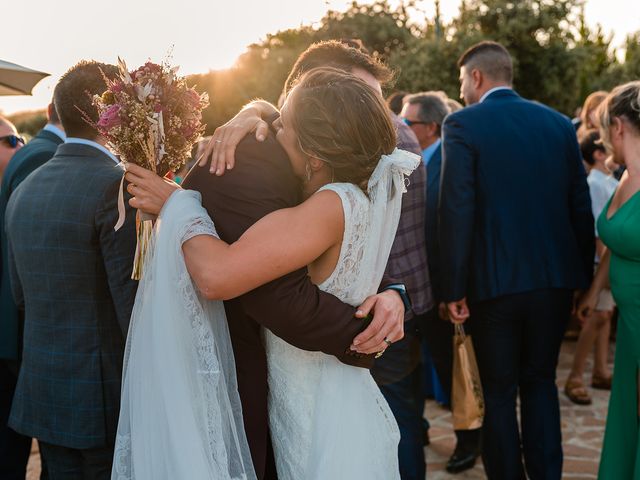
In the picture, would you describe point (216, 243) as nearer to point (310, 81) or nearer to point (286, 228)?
point (286, 228)

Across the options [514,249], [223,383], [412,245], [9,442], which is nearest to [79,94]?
[223,383]

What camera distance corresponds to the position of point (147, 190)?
217cm

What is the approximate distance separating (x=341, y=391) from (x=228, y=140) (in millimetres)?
919

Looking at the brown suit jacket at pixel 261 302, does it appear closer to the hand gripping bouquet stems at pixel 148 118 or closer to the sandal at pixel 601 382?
the hand gripping bouquet stems at pixel 148 118

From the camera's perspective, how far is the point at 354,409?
2277mm

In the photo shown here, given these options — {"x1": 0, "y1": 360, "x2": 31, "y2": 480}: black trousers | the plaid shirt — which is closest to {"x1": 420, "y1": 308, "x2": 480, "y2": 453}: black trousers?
the plaid shirt

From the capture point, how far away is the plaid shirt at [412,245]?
3.76 m

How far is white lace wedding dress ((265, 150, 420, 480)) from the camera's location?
219cm

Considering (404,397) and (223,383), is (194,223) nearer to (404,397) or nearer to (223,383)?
(223,383)

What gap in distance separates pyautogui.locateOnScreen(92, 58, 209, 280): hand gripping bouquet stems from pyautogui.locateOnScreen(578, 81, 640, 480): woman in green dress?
2.33m

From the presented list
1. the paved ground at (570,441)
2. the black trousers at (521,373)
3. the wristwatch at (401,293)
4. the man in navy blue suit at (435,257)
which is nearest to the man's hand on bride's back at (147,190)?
the wristwatch at (401,293)

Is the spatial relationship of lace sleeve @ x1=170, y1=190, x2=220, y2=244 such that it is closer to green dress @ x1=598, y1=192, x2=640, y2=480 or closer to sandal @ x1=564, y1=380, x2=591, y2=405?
green dress @ x1=598, y1=192, x2=640, y2=480

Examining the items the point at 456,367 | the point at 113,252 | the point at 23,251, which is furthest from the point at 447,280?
the point at 23,251

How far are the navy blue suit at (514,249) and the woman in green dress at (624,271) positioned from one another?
31 cm
